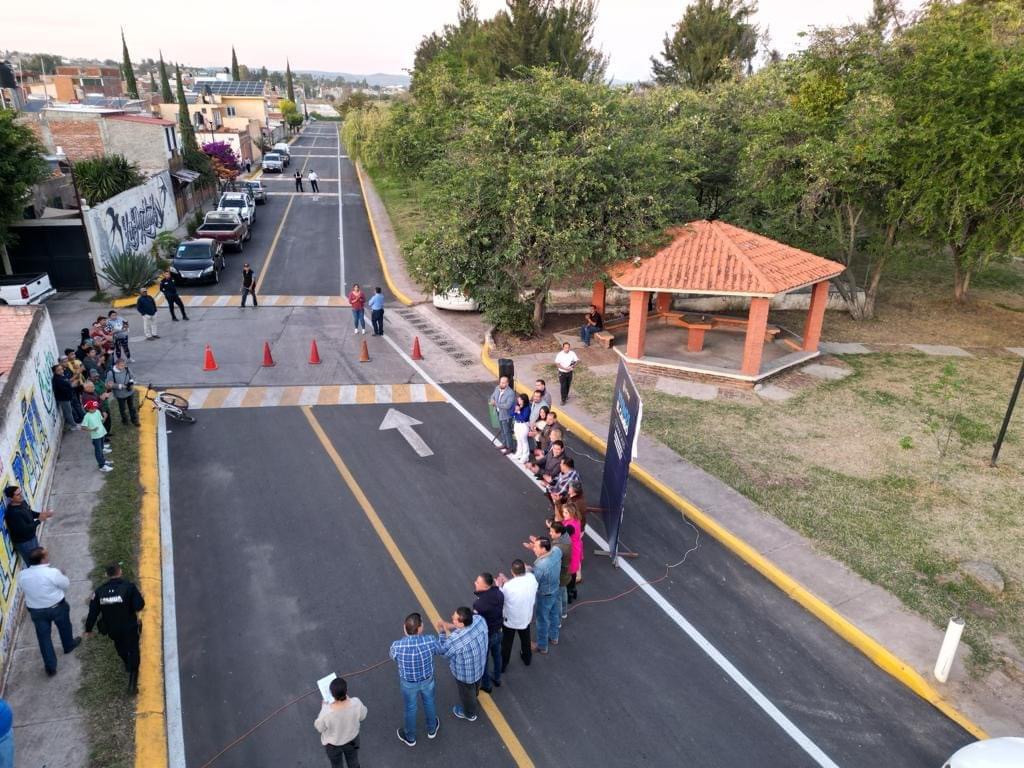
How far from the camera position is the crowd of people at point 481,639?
5.79 meters

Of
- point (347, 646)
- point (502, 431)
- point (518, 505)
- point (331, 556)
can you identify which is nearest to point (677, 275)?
point (502, 431)

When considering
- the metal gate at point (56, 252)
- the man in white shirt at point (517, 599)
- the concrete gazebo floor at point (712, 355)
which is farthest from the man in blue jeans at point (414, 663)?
the metal gate at point (56, 252)

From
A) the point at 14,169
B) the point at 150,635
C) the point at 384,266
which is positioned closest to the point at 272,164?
the point at 384,266

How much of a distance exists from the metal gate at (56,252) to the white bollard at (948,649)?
24621 millimetres

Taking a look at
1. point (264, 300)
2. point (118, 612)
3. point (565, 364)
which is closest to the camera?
point (118, 612)

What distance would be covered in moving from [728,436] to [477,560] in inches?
249

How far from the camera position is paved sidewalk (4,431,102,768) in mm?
6188

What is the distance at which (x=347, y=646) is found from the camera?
25.4 ft

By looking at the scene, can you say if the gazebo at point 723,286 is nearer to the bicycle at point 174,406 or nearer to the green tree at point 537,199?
the green tree at point 537,199

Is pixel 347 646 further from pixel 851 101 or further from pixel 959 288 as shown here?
pixel 959 288

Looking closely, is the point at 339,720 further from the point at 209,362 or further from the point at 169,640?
the point at 209,362

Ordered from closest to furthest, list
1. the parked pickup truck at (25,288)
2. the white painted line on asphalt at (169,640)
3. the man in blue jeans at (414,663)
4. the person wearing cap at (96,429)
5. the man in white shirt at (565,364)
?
1. the man in blue jeans at (414,663)
2. the white painted line on asphalt at (169,640)
3. the person wearing cap at (96,429)
4. the man in white shirt at (565,364)
5. the parked pickup truck at (25,288)

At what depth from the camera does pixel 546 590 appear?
7.35m

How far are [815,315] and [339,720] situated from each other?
15842 millimetres
